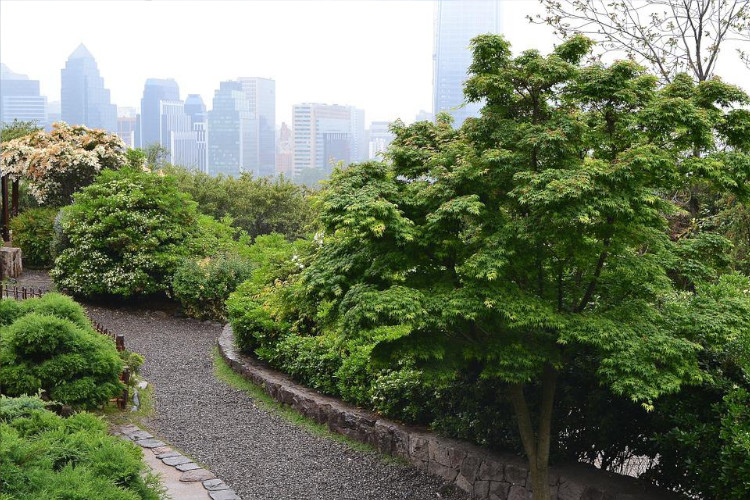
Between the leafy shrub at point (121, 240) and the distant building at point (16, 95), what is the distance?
10270 millimetres

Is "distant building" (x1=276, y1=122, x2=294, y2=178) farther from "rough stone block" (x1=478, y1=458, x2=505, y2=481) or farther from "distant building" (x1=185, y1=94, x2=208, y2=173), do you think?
"rough stone block" (x1=478, y1=458, x2=505, y2=481)

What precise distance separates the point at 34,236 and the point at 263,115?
83962 millimetres

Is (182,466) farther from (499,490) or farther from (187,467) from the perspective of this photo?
(499,490)

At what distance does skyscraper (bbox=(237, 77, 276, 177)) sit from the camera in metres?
94.2

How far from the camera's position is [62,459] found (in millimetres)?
4660

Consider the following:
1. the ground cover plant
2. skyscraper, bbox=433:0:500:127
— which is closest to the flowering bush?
the ground cover plant

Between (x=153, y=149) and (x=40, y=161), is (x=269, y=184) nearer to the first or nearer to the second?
(x=40, y=161)

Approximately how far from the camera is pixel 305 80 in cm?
13275

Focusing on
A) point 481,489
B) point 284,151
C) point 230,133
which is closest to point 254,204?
point 481,489

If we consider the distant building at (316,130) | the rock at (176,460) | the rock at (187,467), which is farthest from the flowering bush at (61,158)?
the distant building at (316,130)

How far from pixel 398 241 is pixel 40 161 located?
15191 millimetres

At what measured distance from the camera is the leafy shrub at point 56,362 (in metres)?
7.27

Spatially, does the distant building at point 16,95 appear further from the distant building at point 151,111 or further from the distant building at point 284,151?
the distant building at point 284,151

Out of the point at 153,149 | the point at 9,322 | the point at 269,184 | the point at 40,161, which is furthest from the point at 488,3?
the point at 9,322
